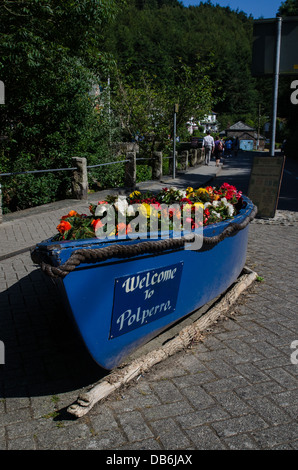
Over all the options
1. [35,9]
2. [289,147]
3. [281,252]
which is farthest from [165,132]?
[289,147]

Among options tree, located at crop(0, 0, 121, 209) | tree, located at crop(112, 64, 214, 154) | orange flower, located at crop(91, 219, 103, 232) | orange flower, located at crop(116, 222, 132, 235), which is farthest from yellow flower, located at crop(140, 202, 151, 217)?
tree, located at crop(112, 64, 214, 154)

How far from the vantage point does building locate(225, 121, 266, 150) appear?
203 ft

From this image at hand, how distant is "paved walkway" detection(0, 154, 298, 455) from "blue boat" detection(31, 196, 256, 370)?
0.38 m

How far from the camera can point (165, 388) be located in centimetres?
334

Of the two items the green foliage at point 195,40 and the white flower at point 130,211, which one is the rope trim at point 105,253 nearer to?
the white flower at point 130,211

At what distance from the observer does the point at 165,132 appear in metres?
20.7

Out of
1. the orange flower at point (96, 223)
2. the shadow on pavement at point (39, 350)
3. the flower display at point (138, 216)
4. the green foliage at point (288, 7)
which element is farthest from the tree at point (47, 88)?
the green foliage at point (288, 7)

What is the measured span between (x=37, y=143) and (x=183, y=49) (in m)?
87.4

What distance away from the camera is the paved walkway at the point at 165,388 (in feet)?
9.12

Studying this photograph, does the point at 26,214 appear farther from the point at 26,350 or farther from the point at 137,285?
the point at 137,285

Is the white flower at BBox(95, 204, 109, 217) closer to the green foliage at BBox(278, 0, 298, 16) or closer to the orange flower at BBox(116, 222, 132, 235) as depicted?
the orange flower at BBox(116, 222, 132, 235)

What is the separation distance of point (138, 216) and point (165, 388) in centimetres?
149

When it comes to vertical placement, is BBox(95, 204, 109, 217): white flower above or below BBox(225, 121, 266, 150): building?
below

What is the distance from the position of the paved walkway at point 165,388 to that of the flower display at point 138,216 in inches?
42.8
